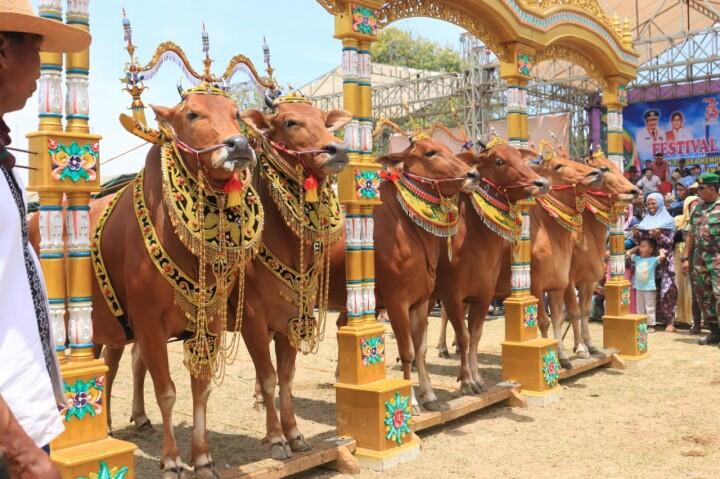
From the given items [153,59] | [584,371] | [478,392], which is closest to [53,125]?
[153,59]

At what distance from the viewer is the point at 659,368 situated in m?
9.01

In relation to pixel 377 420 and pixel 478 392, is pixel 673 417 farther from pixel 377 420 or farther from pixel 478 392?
pixel 377 420

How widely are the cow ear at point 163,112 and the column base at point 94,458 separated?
1.98 m

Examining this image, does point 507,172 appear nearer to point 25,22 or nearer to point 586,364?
point 586,364

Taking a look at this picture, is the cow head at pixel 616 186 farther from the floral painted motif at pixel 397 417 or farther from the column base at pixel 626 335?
the floral painted motif at pixel 397 417

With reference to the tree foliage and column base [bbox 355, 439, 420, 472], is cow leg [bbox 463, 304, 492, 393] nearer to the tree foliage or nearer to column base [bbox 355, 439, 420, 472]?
column base [bbox 355, 439, 420, 472]

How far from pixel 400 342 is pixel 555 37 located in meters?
4.08

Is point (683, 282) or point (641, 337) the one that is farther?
point (683, 282)

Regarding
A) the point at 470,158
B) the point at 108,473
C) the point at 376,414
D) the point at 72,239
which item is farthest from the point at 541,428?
the point at 72,239

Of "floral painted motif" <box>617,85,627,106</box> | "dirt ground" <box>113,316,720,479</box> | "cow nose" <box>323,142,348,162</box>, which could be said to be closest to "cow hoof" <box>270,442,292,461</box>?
"dirt ground" <box>113,316,720,479</box>

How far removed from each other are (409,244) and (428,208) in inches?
15.0

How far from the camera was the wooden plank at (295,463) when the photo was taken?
466 cm

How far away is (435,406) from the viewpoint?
6.49 metres

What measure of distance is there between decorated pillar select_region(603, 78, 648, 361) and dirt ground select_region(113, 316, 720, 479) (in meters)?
0.33
